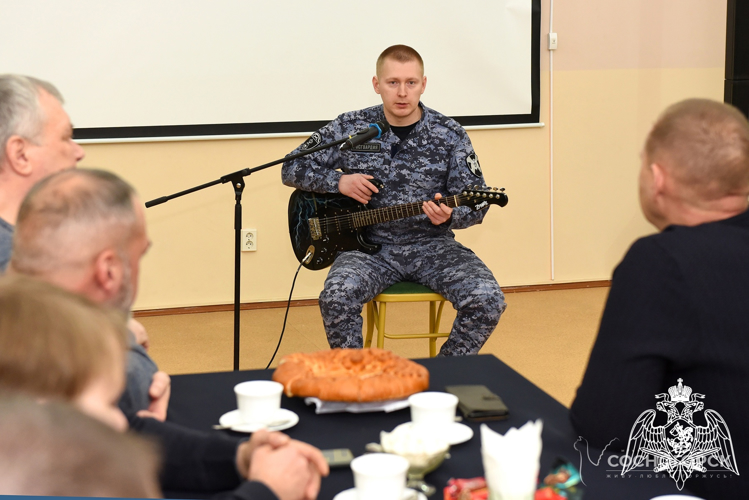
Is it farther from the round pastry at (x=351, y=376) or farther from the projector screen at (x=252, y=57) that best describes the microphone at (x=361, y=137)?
the projector screen at (x=252, y=57)

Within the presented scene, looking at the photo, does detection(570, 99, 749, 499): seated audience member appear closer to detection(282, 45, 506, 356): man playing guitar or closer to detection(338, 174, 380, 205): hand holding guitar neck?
detection(282, 45, 506, 356): man playing guitar

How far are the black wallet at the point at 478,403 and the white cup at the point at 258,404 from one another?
320 mm

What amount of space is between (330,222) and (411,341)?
3.25 feet

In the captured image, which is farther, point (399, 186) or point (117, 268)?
point (399, 186)

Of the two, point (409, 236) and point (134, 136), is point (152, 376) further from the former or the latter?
point (134, 136)

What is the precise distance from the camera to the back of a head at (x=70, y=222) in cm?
120

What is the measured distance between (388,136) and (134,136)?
1631 mm

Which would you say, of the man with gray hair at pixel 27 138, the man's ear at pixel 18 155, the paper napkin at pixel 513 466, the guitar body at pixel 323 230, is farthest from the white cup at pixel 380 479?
the guitar body at pixel 323 230

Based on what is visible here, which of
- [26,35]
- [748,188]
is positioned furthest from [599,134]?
[748,188]

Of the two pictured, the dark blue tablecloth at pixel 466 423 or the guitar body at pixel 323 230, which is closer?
the dark blue tablecloth at pixel 466 423

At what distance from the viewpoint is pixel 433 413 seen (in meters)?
1.26

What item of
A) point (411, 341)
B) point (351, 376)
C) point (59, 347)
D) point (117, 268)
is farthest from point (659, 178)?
point (411, 341)

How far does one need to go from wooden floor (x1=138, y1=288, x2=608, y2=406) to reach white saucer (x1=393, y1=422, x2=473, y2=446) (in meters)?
1.87

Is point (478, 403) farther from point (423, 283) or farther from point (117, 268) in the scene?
point (423, 283)
